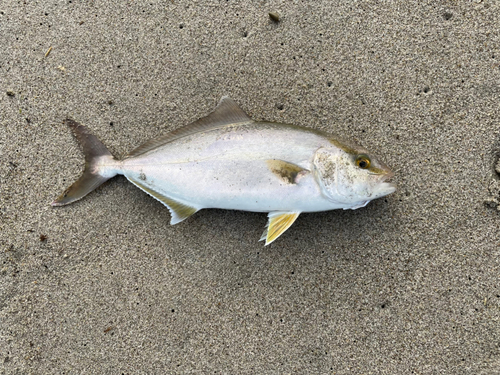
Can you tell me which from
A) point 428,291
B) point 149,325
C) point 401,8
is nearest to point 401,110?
point 401,8

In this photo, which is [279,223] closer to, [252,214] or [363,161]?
[252,214]

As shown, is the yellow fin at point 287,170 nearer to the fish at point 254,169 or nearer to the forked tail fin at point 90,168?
the fish at point 254,169

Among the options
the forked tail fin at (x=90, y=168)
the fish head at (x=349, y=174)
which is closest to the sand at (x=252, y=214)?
the forked tail fin at (x=90, y=168)

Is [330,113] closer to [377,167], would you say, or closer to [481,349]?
[377,167]

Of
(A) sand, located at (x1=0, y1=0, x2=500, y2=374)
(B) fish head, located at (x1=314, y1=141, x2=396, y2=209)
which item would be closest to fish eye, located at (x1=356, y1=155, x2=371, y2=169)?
(B) fish head, located at (x1=314, y1=141, x2=396, y2=209)

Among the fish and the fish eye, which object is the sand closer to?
the fish

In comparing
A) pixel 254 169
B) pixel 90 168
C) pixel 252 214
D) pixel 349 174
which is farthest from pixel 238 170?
pixel 90 168
